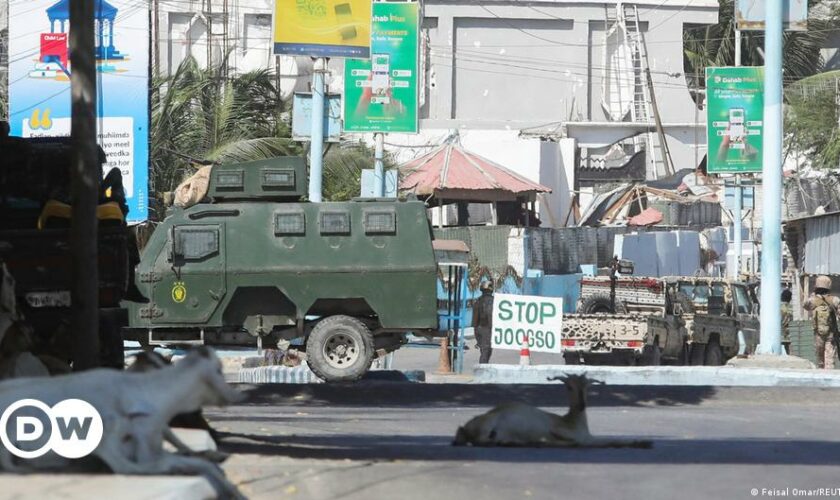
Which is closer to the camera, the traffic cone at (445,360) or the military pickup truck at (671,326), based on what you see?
the traffic cone at (445,360)

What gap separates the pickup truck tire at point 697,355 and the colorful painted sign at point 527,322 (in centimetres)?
425

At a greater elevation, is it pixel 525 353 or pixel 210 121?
pixel 210 121

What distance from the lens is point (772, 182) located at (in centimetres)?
1981

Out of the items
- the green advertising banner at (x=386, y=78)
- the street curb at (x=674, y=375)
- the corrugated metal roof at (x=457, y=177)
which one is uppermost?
the green advertising banner at (x=386, y=78)

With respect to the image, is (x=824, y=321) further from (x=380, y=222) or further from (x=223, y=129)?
(x=223, y=129)

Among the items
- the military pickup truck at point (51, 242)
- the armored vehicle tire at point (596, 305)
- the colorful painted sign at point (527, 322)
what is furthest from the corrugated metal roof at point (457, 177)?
the military pickup truck at point (51, 242)

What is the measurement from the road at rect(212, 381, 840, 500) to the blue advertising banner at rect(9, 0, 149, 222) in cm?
594

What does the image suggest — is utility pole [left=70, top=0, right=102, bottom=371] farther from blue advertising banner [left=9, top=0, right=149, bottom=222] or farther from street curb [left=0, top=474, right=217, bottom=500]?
blue advertising banner [left=9, top=0, right=149, bottom=222]

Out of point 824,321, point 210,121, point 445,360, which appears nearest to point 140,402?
point 445,360

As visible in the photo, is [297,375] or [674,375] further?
[297,375]

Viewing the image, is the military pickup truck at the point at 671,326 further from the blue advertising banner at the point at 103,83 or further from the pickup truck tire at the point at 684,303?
the blue advertising banner at the point at 103,83

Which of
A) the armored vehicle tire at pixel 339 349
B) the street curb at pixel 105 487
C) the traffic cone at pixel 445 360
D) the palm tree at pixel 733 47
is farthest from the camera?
the palm tree at pixel 733 47

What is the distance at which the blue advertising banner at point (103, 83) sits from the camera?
19781 mm

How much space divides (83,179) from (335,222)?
426 inches
